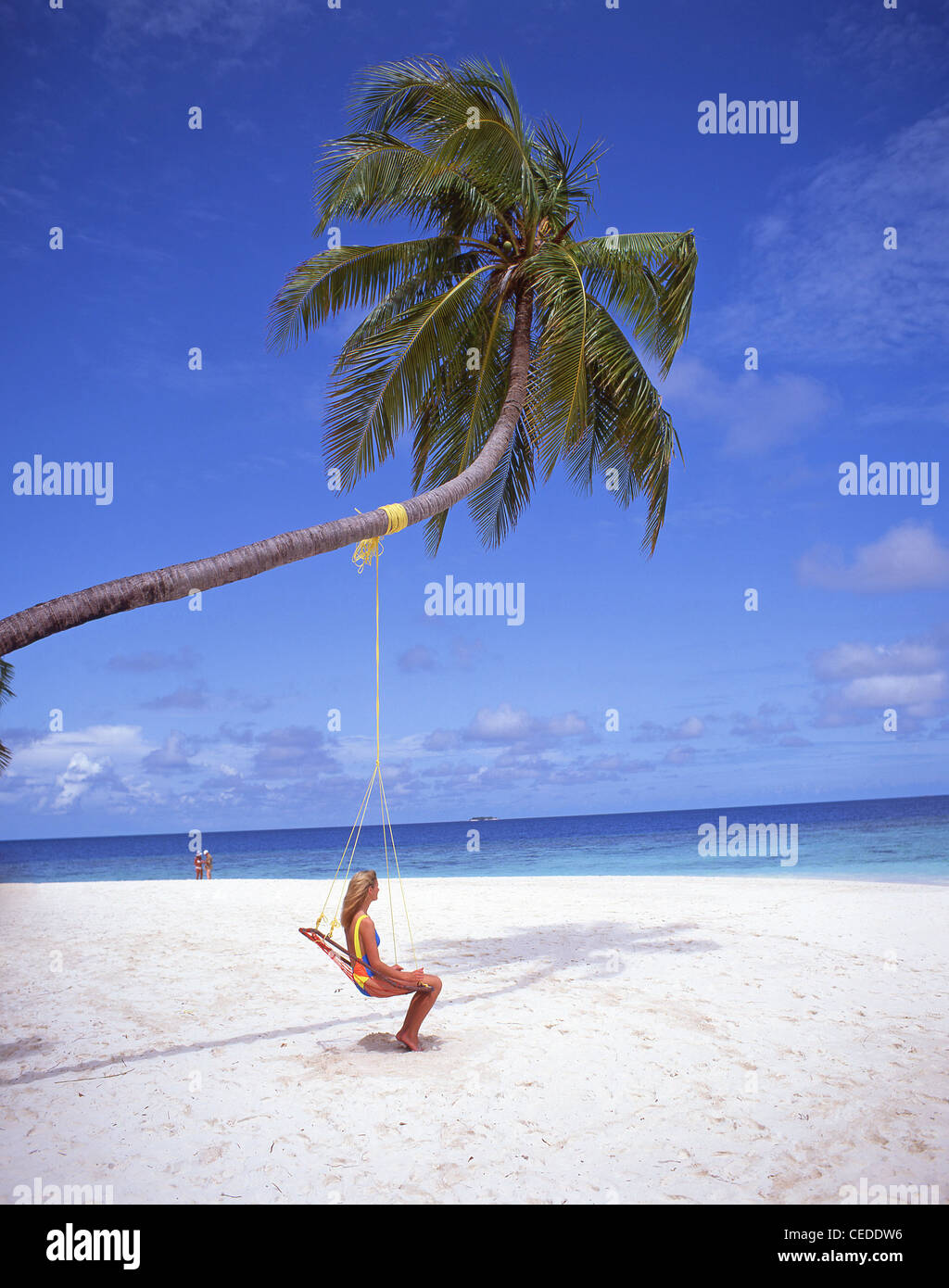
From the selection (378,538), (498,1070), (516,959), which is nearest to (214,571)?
(378,538)

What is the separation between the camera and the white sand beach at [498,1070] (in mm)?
3594

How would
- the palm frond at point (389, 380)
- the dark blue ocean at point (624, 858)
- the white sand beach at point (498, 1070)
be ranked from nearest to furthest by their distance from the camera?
the white sand beach at point (498, 1070)
the palm frond at point (389, 380)
the dark blue ocean at point (624, 858)

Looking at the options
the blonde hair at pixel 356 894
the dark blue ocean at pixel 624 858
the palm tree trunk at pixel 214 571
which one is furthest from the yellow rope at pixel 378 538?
the dark blue ocean at pixel 624 858

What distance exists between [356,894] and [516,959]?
12.2 feet

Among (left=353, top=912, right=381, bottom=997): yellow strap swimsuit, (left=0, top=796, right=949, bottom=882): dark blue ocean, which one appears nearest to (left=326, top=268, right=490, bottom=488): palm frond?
(left=353, top=912, right=381, bottom=997): yellow strap swimsuit

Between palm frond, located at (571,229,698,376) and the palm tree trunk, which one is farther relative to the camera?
palm frond, located at (571,229,698,376)

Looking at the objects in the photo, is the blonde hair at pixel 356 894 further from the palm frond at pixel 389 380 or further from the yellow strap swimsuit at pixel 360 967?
the palm frond at pixel 389 380

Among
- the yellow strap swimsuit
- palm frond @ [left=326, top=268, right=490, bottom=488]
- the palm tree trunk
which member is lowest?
the yellow strap swimsuit

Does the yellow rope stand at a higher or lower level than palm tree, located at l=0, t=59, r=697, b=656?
lower

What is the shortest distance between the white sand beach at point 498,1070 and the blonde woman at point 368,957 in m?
0.45

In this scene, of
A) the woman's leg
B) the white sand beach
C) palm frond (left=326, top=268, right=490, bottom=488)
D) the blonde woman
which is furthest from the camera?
palm frond (left=326, top=268, right=490, bottom=488)

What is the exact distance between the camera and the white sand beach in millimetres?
3594

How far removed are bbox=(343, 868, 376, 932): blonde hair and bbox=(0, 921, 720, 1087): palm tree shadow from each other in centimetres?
104

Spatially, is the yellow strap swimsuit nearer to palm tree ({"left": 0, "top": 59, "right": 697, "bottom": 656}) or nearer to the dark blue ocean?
palm tree ({"left": 0, "top": 59, "right": 697, "bottom": 656})
